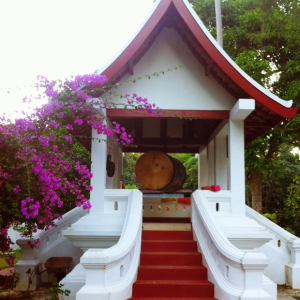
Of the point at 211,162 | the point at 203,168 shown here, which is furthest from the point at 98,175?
the point at 203,168

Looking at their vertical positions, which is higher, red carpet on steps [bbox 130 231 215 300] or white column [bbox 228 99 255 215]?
white column [bbox 228 99 255 215]

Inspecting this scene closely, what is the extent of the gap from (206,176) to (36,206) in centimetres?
716

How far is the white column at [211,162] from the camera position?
9.74m

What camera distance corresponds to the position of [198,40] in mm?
6621

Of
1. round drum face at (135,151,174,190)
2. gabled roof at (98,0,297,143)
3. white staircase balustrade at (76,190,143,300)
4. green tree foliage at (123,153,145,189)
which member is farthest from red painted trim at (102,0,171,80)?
green tree foliage at (123,153,145,189)

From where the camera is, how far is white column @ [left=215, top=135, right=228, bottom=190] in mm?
9251

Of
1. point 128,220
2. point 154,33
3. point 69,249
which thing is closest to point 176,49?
point 154,33

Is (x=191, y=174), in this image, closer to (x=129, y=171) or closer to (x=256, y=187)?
(x=129, y=171)

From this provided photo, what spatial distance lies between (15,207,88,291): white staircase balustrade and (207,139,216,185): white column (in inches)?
153

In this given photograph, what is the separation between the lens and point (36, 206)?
16.0 feet

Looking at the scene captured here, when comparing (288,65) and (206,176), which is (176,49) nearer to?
(206,176)

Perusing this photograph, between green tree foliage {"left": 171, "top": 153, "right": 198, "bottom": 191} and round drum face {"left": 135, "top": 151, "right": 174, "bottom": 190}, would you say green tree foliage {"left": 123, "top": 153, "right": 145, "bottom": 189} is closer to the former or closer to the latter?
green tree foliage {"left": 171, "top": 153, "right": 198, "bottom": 191}

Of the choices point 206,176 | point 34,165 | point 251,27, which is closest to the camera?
point 34,165

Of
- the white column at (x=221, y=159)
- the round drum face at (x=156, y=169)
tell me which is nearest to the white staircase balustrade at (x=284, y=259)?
the white column at (x=221, y=159)
